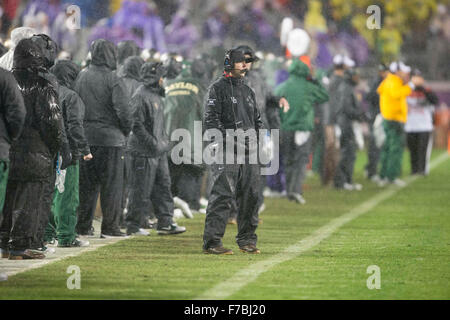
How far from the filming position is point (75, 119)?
13914 millimetres

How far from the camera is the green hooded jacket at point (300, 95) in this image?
20.8 m

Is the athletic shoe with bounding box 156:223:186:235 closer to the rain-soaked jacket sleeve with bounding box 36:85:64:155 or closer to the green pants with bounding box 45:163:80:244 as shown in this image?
the green pants with bounding box 45:163:80:244

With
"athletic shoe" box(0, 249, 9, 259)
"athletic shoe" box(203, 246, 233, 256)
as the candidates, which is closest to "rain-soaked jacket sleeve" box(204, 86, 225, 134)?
"athletic shoe" box(203, 246, 233, 256)

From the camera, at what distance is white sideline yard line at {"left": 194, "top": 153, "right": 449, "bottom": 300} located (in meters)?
11.1

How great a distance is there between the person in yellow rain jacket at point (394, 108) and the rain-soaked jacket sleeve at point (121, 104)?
10.9m

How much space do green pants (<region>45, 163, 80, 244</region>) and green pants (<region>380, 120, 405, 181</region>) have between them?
1190cm

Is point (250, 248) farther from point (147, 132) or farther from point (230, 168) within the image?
point (147, 132)

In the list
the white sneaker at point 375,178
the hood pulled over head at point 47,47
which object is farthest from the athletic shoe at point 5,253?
the white sneaker at point 375,178

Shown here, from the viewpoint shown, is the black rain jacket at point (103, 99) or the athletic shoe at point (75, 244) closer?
the athletic shoe at point (75, 244)

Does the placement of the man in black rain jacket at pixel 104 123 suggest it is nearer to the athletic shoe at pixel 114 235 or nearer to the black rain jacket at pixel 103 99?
the black rain jacket at pixel 103 99

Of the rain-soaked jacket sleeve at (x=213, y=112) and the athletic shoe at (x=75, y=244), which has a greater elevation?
the rain-soaked jacket sleeve at (x=213, y=112)

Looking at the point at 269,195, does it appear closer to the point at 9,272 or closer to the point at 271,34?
the point at 9,272

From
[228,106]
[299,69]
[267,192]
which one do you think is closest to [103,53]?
[228,106]
